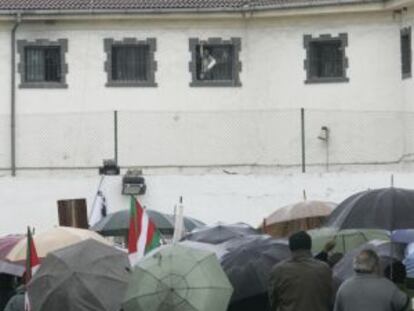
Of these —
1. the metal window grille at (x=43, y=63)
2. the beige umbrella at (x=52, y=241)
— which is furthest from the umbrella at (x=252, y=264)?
the metal window grille at (x=43, y=63)

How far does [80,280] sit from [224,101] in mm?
23918

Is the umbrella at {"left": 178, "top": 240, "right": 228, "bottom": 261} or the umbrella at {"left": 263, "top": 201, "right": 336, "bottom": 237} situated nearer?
the umbrella at {"left": 178, "top": 240, "right": 228, "bottom": 261}

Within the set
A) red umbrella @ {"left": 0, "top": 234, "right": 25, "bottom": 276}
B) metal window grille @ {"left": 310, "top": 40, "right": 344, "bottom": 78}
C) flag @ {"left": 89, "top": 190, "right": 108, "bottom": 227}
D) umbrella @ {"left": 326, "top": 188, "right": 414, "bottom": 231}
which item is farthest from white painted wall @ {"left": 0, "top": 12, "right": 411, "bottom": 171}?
umbrella @ {"left": 326, "top": 188, "right": 414, "bottom": 231}

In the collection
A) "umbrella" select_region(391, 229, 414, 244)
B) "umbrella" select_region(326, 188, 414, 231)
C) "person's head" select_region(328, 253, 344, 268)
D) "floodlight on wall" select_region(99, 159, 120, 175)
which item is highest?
"floodlight on wall" select_region(99, 159, 120, 175)

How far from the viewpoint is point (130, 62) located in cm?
4019

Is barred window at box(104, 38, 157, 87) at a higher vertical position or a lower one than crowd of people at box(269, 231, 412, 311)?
higher

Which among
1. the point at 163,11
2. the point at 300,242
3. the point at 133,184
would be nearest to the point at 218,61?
the point at 163,11

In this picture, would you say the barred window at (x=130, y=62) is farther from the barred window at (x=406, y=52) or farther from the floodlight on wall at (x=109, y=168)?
the barred window at (x=406, y=52)

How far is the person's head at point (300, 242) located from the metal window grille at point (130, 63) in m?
25.7

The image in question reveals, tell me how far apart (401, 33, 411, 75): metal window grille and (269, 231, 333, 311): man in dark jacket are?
24370mm

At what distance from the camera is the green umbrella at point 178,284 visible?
15773mm

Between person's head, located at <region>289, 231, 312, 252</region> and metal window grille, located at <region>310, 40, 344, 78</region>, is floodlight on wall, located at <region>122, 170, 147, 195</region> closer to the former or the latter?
metal window grille, located at <region>310, 40, 344, 78</region>

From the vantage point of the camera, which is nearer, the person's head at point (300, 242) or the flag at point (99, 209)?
the person's head at point (300, 242)

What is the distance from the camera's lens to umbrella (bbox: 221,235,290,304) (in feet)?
54.6
